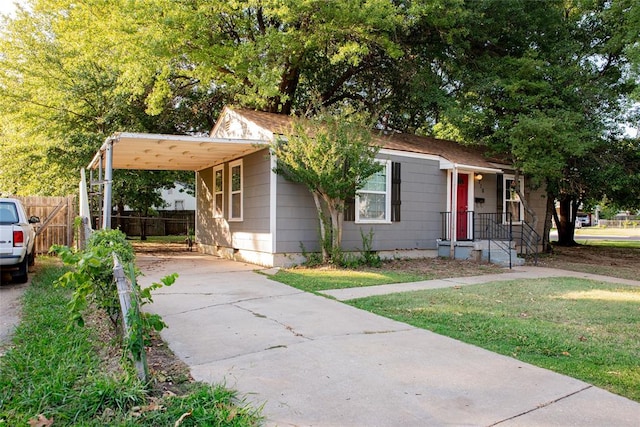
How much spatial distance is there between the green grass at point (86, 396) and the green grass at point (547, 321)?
2781mm

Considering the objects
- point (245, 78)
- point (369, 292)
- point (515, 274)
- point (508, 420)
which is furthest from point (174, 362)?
point (245, 78)

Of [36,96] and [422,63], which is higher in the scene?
[422,63]

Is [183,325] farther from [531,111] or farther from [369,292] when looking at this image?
[531,111]

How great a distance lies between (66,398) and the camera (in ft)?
9.44

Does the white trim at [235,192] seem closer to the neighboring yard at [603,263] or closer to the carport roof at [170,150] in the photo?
the carport roof at [170,150]

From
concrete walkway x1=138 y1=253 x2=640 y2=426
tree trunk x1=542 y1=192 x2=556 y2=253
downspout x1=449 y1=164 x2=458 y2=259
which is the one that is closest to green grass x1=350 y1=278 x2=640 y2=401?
concrete walkway x1=138 y1=253 x2=640 y2=426

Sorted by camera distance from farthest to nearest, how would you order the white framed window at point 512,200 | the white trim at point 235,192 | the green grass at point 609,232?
the green grass at point 609,232 < the white framed window at point 512,200 < the white trim at point 235,192

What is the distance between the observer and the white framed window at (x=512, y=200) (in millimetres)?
14212

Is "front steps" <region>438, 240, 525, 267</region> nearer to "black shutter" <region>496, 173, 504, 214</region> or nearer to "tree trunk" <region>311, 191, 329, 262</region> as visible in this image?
"black shutter" <region>496, 173, 504, 214</region>

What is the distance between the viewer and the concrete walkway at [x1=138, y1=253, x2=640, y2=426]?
112 inches

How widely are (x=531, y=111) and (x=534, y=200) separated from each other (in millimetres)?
3966

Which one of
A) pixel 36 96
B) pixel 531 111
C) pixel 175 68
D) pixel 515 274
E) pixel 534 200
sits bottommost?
pixel 515 274

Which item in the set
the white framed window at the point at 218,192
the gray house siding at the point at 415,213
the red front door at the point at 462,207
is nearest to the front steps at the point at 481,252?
the gray house siding at the point at 415,213

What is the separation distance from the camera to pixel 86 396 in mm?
2854
